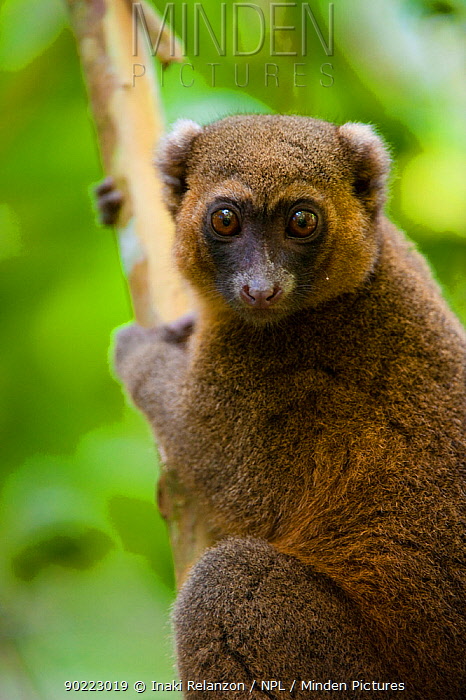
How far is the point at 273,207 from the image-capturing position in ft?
14.1

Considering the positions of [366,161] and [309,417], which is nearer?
[309,417]

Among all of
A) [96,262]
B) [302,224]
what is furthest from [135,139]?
[302,224]

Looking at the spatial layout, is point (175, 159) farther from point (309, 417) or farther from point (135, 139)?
point (309, 417)

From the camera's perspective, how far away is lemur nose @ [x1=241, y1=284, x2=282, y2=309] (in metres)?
4.11

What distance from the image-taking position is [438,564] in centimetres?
391

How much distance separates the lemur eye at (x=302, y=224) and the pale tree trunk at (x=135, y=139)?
1011 millimetres

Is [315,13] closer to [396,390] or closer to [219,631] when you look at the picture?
[396,390]

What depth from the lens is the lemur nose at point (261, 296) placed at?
4105 mm

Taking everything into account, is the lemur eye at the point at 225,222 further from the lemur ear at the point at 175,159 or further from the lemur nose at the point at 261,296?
the lemur ear at the point at 175,159

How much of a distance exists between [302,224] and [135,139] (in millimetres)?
1517

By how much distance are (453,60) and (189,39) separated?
210 cm

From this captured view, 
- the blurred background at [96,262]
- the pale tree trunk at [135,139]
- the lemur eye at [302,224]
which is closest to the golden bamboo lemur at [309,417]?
the lemur eye at [302,224]

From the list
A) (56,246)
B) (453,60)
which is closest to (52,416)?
(56,246)

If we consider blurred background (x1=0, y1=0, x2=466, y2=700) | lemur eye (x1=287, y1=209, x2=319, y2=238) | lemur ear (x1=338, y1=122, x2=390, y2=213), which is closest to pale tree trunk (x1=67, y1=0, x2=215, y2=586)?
blurred background (x1=0, y1=0, x2=466, y2=700)
